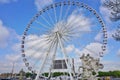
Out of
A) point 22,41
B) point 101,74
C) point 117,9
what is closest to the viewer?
point 117,9

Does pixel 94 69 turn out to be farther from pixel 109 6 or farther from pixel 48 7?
pixel 109 6

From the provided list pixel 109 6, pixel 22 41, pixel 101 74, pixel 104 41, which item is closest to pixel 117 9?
pixel 109 6

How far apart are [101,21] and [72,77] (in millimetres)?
10500

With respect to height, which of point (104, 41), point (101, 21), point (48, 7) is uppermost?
point (48, 7)

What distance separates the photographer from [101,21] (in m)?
44.8

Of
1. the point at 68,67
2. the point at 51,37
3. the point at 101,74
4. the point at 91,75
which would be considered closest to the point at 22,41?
the point at 51,37

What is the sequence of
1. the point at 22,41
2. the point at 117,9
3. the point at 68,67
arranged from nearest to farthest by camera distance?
the point at 117,9 → the point at 68,67 → the point at 22,41

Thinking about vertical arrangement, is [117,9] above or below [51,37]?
below

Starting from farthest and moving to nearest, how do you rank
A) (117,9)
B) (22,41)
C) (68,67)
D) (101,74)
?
(101,74) < (22,41) < (68,67) < (117,9)

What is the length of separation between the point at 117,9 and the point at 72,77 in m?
31.3

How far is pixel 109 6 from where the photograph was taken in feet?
49.2

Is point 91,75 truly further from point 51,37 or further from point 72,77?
point 51,37

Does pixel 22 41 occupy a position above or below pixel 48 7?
below

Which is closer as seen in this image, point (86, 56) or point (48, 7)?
point (86, 56)
